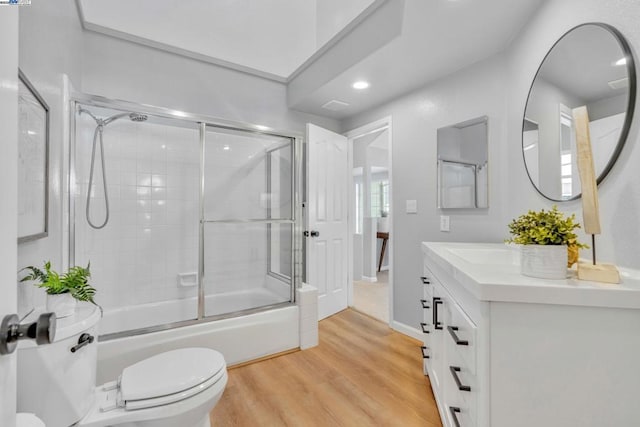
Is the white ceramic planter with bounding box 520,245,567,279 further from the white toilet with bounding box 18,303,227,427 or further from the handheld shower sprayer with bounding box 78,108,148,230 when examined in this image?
the handheld shower sprayer with bounding box 78,108,148,230

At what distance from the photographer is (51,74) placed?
4.60 ft

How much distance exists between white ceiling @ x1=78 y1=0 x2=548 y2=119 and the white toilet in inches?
86.3

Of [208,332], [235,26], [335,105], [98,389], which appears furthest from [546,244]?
[235,26]

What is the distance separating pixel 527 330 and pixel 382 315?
2.40 meters

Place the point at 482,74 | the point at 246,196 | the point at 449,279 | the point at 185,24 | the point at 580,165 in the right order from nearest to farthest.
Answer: the point at 580,165 < the point at 449,279 < the point at 482,74 < the point at 185,24 < the point at 246,196

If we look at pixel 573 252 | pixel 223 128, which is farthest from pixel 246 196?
pixel 573 252

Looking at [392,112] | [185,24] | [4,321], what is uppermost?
[185,24]

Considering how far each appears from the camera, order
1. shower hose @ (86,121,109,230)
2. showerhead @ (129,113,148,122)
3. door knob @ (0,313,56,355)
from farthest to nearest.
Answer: shower hose @ (86,121,109,230) → showerhead @ (129,113,148,122) → door knob @ (0,313,56,355)

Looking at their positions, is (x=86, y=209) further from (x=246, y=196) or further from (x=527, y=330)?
(x=527, y=330)

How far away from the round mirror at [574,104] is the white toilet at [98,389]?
1.83m

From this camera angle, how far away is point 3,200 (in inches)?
17.6

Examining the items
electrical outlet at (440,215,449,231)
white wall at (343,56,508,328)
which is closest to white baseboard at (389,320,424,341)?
white wall at (343,56,508,328)

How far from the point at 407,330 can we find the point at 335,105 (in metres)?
2.30

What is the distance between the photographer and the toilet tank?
3.23 feet
